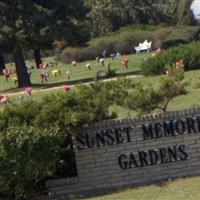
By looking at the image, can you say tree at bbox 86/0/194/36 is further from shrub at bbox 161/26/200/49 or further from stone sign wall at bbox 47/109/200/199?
stone sign wall at bbox 47/109/200/199

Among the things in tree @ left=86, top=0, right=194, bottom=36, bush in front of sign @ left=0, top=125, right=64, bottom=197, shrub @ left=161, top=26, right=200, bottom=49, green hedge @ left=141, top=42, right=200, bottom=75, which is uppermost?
bush in front of sign @ left=0, top=125, right=64, bottom=197

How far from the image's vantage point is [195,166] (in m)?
11.5

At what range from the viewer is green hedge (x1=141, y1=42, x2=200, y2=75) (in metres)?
29.2

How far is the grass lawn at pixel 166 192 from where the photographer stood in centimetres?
1015

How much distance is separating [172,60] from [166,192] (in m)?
19.1

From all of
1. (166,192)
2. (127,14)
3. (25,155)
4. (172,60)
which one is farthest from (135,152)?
(127,14)

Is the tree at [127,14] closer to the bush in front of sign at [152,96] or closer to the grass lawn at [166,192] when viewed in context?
the bush in front of sign at [152,96]

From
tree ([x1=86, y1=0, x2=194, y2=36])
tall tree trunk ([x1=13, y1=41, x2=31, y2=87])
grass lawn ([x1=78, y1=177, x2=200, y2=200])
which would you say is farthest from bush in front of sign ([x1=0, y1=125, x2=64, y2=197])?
tree ([x1=86, y1=0, x2=194, y2=36])

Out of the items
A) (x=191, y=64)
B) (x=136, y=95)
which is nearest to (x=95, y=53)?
(x=191, y=64)

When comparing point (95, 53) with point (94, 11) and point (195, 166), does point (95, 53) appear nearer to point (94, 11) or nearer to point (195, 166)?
point (94, 11)

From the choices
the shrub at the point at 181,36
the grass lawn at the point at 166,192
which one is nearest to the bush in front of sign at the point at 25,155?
the grass lawn at the point at 166,192

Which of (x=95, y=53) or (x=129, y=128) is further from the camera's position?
(x=95, y=53)

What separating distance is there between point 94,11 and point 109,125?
71.1m

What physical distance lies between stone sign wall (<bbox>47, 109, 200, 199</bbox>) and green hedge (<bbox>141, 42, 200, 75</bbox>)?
17.3m
